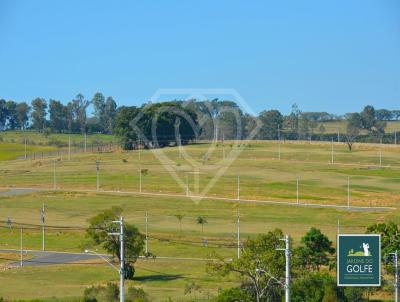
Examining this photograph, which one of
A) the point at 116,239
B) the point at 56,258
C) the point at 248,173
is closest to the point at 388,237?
the point at 116,239

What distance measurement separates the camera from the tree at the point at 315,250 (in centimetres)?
6275

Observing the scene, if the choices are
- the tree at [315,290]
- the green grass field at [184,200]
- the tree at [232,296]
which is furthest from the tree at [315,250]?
the tree at [232,296]

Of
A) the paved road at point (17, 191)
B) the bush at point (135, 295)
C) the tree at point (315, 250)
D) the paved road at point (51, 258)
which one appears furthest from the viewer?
the paved road at point (17, 191)

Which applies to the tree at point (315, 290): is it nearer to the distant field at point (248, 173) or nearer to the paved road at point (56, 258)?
the paved road at point (56, 258)

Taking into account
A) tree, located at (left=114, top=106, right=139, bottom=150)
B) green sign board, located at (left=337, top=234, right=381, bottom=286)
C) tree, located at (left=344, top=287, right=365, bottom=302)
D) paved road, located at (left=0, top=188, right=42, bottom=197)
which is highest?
tree, located at (left=114, top=106, right=139, bottom=150)

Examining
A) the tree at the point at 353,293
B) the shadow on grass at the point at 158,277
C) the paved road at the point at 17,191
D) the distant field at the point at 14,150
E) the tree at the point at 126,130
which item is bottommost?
the shadow on grass at the point at 158,277

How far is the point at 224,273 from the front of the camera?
51406 mm

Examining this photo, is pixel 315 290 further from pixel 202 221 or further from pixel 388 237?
pixel 202 221

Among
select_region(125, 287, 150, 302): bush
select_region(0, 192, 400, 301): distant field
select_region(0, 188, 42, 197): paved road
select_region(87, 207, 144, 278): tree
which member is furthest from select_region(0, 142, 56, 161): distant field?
select_region(125, 287, 150, 302): bush

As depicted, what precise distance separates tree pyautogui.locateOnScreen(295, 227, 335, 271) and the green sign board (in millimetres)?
18297

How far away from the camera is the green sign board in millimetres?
42438

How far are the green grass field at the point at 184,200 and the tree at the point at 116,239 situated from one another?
4.48 ft

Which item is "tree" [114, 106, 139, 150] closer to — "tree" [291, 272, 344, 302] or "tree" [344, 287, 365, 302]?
"tree" [344, 287, 365, 302]

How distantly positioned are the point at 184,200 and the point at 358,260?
6683 centimetres
